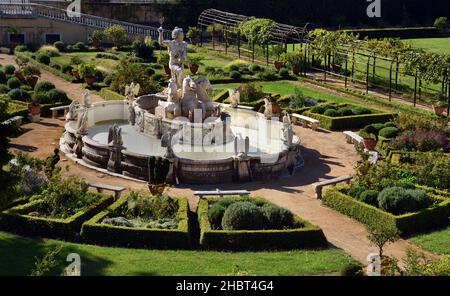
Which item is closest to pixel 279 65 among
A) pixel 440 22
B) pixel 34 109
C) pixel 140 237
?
pixel 34 109

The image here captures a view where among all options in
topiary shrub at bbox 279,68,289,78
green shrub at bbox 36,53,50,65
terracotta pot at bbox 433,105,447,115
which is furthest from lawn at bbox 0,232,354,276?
green shrub at bbox 36,53,50,65

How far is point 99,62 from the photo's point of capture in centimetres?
4497

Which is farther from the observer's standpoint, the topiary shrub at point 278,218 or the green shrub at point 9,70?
the green shrub at point 9,70

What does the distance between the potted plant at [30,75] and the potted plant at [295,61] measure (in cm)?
1563

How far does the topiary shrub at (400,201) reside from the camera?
774 inches

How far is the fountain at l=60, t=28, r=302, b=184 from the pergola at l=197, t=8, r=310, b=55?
17137 millimetres

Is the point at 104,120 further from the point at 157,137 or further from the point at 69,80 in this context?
the point at 69,80

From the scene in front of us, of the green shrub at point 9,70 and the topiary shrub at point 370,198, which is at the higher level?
the green shrub at point 9,70

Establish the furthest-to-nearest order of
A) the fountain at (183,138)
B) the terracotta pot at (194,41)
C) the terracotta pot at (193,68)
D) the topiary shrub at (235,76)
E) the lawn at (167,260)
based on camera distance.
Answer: the terracotta pot at (194,41)
the terracotta pot at (193,68)
the topiary shrub at (235,76)
the fountain at (183,138)
the lawn at (167,260)

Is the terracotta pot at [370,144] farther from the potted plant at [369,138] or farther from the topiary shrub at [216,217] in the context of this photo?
the topiary shrub at [216,217]

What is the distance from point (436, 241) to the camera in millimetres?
18547

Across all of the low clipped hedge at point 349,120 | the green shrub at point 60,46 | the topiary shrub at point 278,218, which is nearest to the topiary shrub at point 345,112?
the low clipped hedge at point 349,120

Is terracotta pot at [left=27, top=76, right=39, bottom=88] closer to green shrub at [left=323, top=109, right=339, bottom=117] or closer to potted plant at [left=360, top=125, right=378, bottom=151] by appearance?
green shrub at [left=323, top=109, right=339, bottom=117]

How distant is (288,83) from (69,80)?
12731 mm
